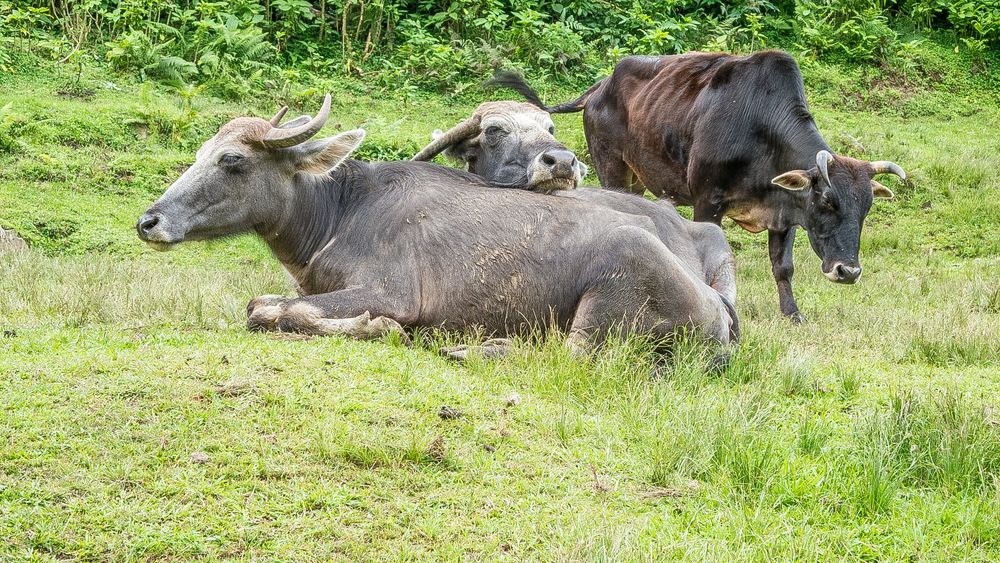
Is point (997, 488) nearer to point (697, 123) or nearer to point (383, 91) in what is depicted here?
point (697, 123)

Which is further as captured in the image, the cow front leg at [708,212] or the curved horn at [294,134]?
the cow front leg at [708,212]

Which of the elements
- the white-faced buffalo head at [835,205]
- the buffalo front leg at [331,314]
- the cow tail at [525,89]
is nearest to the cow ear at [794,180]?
the white-faced buffalo head at [835,205]

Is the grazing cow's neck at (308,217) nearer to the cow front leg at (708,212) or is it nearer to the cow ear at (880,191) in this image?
the cow front leg at (708,212)

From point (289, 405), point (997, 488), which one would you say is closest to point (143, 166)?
point (289, 405)

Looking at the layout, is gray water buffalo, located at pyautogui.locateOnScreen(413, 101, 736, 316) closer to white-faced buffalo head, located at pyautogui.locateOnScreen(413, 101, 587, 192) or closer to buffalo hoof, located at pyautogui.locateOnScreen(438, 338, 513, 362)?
white-faced buffalo head, located at pyautogui.locateOnScreen(413, 101, 587, 192)

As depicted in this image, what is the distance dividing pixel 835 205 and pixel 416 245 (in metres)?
4.66

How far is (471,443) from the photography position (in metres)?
4.91

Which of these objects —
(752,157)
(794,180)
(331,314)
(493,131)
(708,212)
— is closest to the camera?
(331,314)

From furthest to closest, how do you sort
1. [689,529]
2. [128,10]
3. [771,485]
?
1. [128,10]
2. [771,485]
3. [689,529]

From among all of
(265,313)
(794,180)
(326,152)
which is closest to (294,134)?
(326,152)

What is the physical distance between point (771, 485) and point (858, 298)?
6287mm

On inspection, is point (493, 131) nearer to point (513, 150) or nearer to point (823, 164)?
point (513, 150)

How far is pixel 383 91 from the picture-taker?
1664cm

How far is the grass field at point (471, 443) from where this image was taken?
404 centimetres
